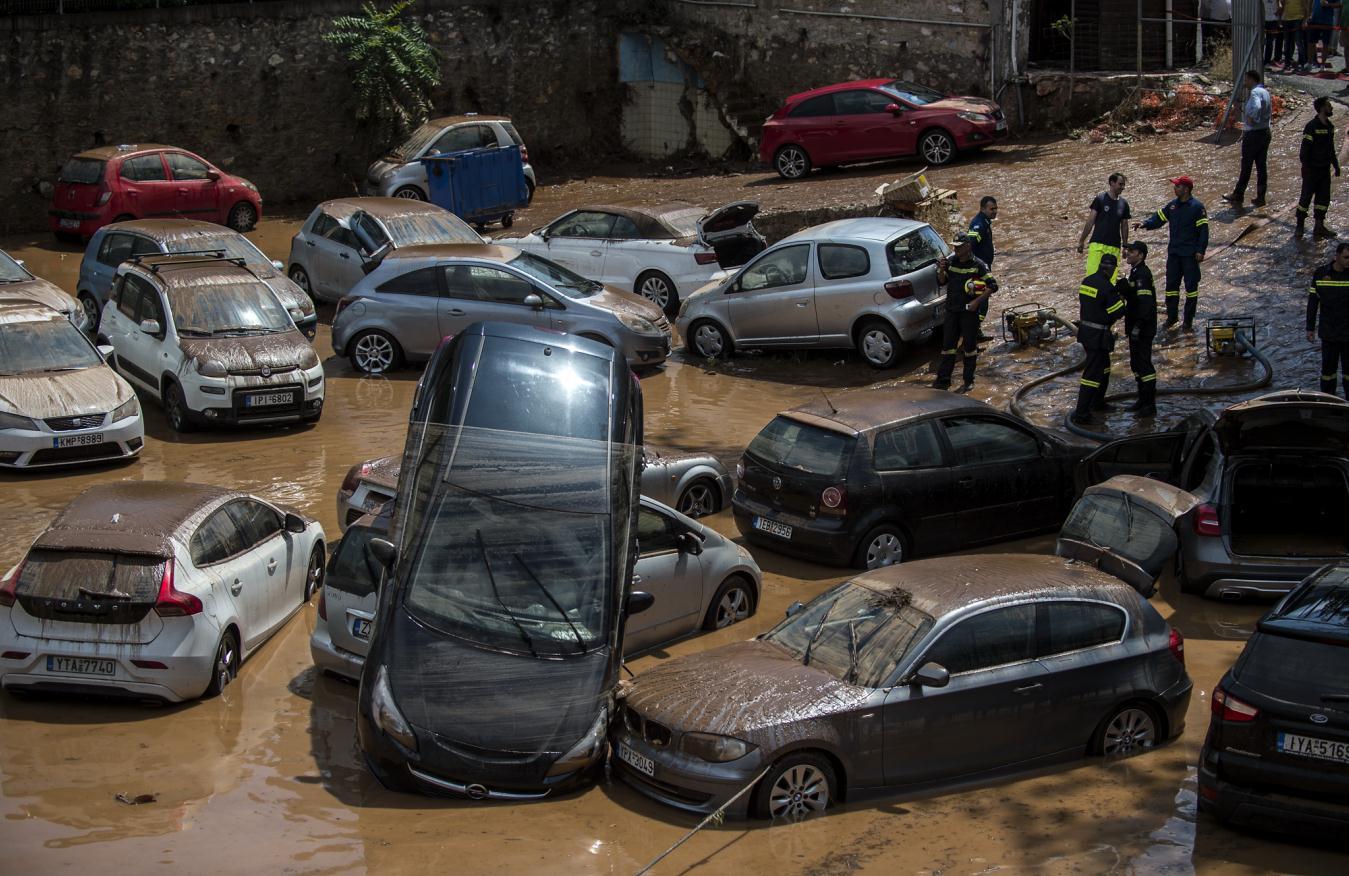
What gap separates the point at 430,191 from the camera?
82.4 ft

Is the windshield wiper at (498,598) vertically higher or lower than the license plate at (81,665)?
higher

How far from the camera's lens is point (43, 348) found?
15336 millimetres

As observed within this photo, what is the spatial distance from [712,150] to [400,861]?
2423 cm

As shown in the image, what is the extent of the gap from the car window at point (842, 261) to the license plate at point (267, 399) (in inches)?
269

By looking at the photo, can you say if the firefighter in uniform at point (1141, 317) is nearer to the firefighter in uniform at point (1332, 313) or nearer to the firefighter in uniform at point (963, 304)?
the firefighter in uniform at point (1332, 313)

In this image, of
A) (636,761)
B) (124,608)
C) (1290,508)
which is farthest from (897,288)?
(124,608)

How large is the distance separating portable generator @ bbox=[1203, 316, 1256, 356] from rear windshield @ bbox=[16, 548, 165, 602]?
11.7 metres

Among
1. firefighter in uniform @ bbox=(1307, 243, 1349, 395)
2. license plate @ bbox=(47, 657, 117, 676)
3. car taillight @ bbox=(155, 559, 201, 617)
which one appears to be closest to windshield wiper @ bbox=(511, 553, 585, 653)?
car taillight @ bbox=(155, 559, 201, 617)

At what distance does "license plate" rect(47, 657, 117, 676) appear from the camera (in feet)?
30.9

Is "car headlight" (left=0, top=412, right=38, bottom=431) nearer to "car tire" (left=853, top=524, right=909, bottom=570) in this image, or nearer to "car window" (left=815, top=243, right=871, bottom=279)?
"car tire" (left=853, top=524, right=909, bottom=570)

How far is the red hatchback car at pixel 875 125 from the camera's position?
25.2m

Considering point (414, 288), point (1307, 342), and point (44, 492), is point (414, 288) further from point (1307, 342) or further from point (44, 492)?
point (1307, 342)

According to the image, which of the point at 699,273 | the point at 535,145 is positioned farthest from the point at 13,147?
the point at 699,273

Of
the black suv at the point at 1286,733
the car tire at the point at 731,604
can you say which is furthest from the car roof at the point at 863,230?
the black suv at the point at 1286,733
